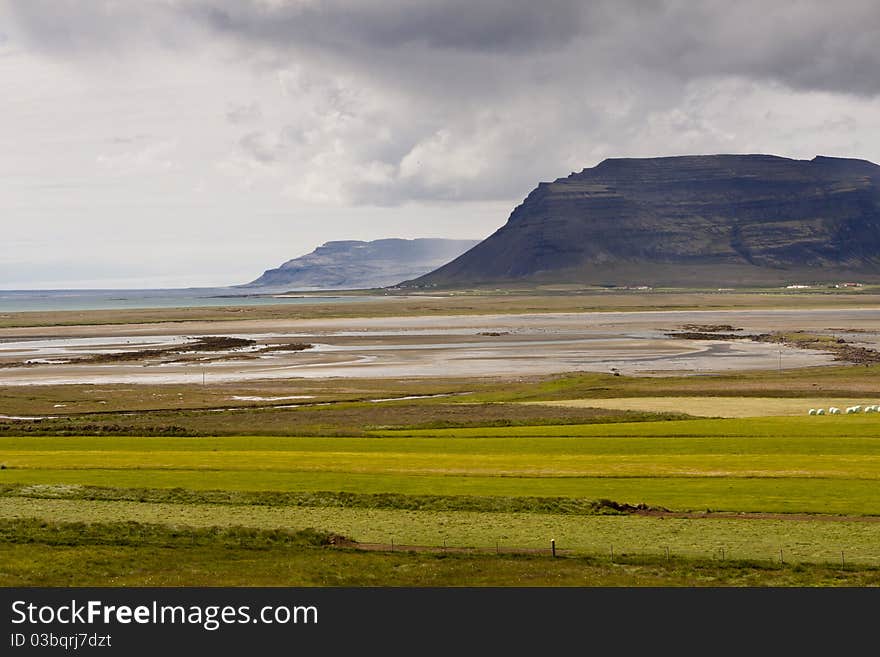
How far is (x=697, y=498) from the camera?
124 ft

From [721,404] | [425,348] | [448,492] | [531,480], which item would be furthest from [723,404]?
[425,348]

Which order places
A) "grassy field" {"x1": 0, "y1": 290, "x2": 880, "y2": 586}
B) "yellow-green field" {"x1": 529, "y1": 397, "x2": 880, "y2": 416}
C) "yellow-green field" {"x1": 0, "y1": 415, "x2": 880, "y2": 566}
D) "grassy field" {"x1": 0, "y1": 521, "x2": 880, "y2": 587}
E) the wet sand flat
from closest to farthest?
"grassy field" {"x1": 0, "y1": 521, "x2": 880, "y2": 587}, "grassy field" {"x1": 0, "y1": 290, "x2": 880, "y2": 586}, "yellow-green field" {"x1": 0, "y1": 415, "x2": 880, "y2": 566}, "yellow-green field" {"x1": 529, "y1": 397, "x2": 880, "y2": 416}, the wet sand flat

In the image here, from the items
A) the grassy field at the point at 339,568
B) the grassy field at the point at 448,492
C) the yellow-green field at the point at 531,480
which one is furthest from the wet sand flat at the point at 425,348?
the grassy field at the point at 339,568

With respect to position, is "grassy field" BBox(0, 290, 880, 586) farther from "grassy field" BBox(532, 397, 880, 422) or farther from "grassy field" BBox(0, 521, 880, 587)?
"grassy field" BBox(532, 397, 880, 422)

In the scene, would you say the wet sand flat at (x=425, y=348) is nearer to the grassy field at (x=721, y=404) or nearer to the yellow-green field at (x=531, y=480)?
the grassy field at (x=721, y=404)

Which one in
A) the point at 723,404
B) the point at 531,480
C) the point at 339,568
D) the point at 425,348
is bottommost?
the point at 723,404

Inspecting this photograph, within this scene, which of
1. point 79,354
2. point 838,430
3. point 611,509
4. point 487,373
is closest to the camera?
point 611,509

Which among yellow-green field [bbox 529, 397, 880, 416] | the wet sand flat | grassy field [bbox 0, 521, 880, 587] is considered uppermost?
the wet sand flat

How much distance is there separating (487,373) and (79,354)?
55699 mm

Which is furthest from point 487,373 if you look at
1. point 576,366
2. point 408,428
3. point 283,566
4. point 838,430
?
point 283,566

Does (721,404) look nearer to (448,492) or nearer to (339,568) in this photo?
(448,492)

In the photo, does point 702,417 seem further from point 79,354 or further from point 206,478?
point 79,354

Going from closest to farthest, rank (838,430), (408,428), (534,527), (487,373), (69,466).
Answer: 1. (534,527)
2. (69,466)
3. (838,430)
4. (408,428)
5. (487,373)

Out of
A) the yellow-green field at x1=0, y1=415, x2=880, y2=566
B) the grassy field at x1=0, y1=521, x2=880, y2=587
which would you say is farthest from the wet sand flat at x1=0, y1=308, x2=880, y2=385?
the grassy field at x1=0, y1=521, x2=880, y2=587
